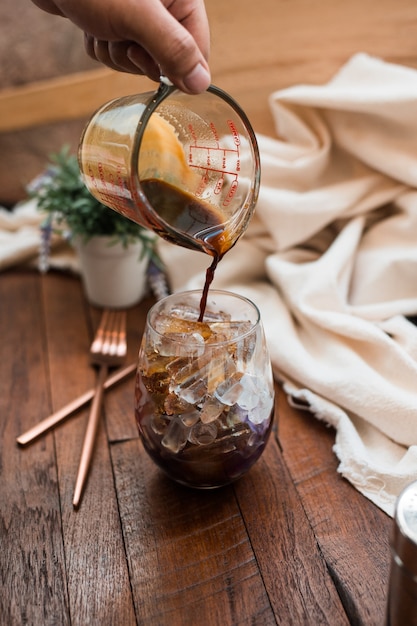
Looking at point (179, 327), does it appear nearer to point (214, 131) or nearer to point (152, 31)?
point (214, 131)

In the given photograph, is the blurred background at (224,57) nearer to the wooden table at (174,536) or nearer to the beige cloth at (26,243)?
the beige cloth at (26,243)

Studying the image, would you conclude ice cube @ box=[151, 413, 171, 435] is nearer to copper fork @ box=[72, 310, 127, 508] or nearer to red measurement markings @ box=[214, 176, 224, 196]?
copper fork @ box=[72, 310, 127, 508]

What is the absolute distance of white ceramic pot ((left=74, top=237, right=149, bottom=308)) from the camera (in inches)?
50.8

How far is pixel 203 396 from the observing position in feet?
2.62

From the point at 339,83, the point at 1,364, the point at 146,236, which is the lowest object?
the point at 1,364

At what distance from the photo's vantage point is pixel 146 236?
131 cm

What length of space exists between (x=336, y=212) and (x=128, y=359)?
467 millimetres

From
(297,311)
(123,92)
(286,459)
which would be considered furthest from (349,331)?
(123,92)

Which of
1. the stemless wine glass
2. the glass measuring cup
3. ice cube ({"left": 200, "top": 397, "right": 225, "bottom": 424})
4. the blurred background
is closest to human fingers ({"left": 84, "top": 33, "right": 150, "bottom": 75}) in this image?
the glass measuring cup

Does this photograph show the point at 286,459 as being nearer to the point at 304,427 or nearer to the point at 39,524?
the point at 304,427

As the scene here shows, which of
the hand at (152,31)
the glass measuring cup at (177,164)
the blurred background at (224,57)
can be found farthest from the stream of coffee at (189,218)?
the blurred background at (224,57)

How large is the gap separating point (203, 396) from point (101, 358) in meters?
0.40

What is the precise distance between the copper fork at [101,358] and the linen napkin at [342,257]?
16 centimetres

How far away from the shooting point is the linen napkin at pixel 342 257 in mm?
1013
